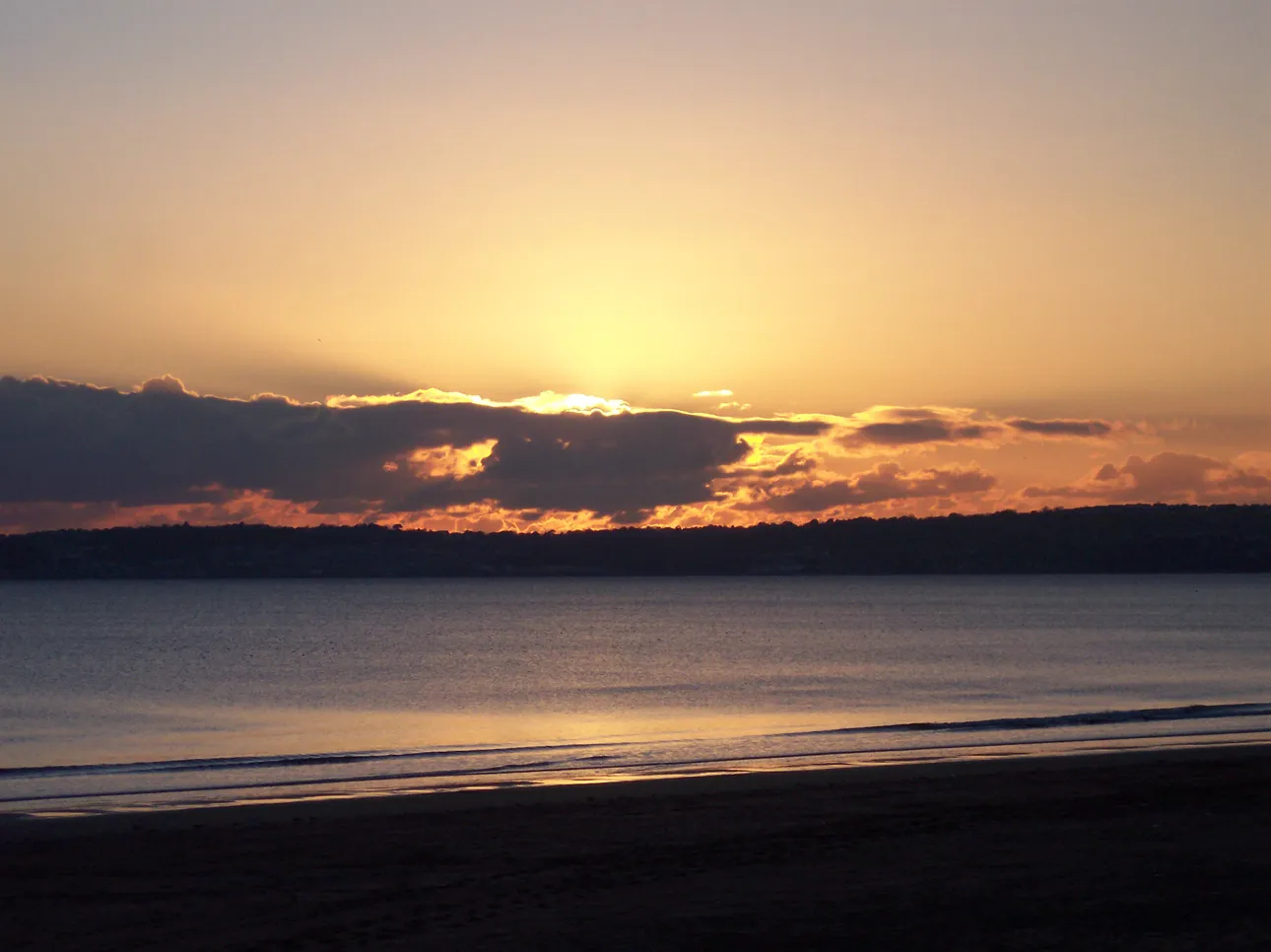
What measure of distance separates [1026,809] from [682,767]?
8.59m

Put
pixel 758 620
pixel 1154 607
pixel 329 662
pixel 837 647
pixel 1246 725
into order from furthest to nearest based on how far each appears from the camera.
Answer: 1. pixel 1154 607
2. pixel 758 620
3. pixel 837 647
4. pixel 329 662
5. pixel 1246 725

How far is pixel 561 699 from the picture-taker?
4878cm

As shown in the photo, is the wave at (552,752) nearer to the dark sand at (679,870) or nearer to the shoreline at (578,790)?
the shoreline at (578,790)

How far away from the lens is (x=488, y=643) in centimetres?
8750

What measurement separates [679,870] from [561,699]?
34495 millimetres

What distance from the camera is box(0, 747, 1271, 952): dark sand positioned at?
468 inches

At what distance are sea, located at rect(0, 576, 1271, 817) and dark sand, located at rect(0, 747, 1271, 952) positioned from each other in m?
4.65

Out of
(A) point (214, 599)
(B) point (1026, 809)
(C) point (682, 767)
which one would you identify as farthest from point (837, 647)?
(A) point (214, 599)

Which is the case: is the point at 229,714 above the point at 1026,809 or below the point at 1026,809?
below

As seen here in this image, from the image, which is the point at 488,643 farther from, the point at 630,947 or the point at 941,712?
the point at 630,947

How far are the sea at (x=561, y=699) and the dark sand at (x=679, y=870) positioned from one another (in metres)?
4.65

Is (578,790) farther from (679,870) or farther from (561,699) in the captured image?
(561,699)

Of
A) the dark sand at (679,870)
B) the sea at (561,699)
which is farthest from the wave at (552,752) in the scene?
the dark sand at (679,870)

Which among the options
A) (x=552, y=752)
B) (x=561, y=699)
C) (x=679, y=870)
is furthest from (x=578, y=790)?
(x=561, y=699)
